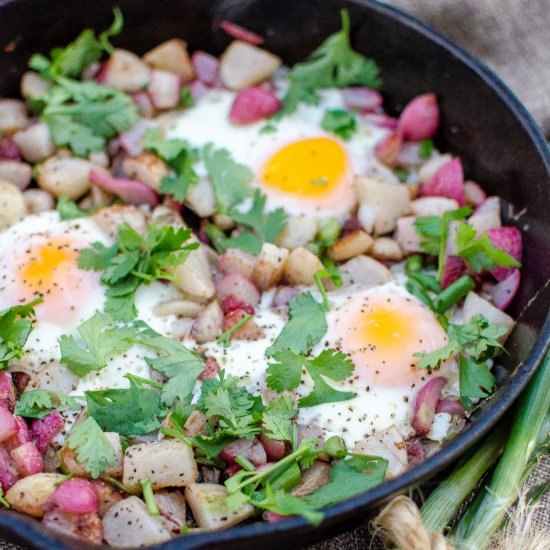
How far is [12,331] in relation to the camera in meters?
2.43

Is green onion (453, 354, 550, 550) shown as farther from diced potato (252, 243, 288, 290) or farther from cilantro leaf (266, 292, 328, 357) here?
diced potato (252, 243, 288, 290)

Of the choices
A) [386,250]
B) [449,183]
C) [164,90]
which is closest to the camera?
[386,250]

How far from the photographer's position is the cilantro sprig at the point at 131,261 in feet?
8.41

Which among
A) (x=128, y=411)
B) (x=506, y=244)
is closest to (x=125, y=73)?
(x=128, y=411)

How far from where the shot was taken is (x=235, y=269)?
2.74 m

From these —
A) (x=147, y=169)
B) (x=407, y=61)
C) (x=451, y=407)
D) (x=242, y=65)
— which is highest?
(x=407, y=61)

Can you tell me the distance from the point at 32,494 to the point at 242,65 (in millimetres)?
1822

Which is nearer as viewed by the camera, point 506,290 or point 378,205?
point 506,290

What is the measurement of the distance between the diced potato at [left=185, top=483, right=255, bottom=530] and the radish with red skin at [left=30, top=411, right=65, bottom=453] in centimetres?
44

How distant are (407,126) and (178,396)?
137 centimetres

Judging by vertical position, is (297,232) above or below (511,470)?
above

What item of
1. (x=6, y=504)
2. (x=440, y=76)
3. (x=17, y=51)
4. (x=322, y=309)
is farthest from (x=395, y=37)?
(x=6, y=504)

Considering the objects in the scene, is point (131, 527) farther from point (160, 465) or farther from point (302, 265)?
point (302, 265)

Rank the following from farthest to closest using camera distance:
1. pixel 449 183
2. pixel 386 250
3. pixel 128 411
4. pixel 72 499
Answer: pixel 449 183 < pixel 386 250 < pixel 128 411 < pixel 72 499
